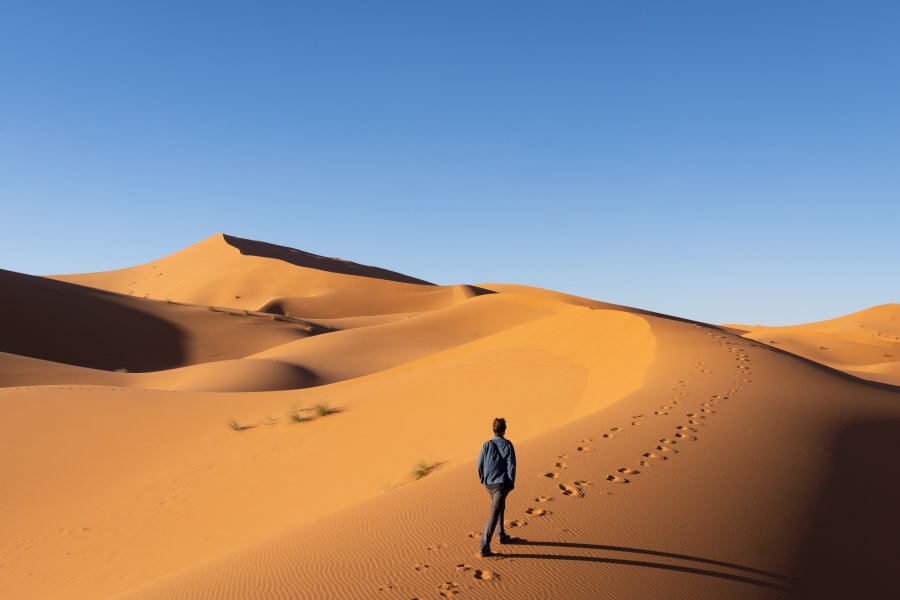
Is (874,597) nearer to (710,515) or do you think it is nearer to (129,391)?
(710,515)

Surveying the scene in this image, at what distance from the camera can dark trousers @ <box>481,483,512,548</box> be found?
5262mm

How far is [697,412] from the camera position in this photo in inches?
397

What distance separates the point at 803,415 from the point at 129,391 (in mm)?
16862

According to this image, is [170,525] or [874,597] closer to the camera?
[874,597]

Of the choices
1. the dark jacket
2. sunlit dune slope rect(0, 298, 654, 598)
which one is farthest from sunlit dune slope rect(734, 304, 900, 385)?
the dark jacket

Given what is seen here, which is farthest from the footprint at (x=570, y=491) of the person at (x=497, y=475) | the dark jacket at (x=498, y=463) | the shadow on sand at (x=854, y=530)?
the shadow on sand at (x=854, y=530)

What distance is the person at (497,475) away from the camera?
17.4 feet

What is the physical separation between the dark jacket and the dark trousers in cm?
5

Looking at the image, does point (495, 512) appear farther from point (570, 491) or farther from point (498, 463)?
point (570, 491)

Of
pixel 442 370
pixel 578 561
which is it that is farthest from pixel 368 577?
pixel 442 370

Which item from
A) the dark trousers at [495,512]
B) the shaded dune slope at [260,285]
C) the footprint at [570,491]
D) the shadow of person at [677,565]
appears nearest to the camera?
the shadow of person at [677,565]

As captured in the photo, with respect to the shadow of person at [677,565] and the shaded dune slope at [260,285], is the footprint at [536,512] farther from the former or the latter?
the shaded dune slope at [260,285]

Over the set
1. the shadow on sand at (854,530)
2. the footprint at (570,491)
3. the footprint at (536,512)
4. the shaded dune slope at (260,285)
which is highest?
the shaded dune slope at (260,285)

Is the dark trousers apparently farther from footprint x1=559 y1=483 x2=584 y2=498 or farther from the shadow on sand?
the shadow on sand
